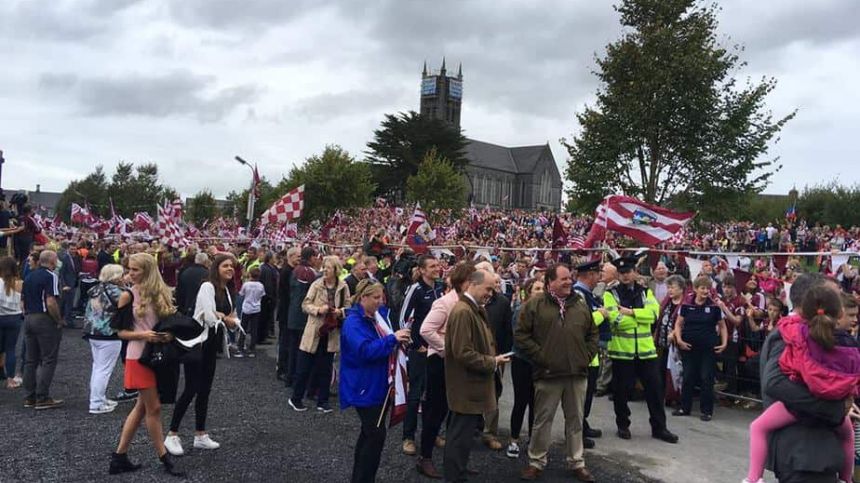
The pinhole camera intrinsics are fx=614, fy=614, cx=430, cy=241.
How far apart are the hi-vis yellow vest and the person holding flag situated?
3.18 meters

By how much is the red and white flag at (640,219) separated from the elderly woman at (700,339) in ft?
7.81

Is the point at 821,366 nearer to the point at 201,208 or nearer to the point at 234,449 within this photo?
the point at 234,449

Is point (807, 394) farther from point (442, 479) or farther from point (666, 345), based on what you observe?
point (666, 345)

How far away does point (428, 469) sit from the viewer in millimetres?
5695

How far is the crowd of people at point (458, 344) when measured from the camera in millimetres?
4762

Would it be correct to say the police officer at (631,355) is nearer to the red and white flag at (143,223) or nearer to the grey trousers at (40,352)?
the grey trousers at (40,352)

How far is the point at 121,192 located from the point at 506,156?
77234 mm

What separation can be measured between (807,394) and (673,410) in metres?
5.44

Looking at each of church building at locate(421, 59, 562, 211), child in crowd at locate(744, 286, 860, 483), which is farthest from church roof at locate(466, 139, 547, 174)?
child in crowd at locate(744, 286, 860, 483)

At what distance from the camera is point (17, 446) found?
601 cm

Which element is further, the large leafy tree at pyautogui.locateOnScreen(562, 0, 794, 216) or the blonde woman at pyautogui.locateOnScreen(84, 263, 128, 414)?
the large leafy tree at pyautogui.locateOnScreen(562, 0, 794, 216)

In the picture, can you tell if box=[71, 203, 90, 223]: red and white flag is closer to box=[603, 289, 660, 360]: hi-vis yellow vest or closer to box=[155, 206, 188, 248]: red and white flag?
box=[155, 206, 188, 248]: red and white flag

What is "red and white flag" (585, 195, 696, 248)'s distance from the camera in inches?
406

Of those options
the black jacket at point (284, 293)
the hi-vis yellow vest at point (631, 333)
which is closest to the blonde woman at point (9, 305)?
the black jacket at point (284, 293)
